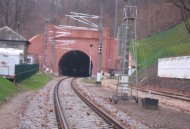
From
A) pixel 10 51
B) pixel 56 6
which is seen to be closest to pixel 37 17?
pixel 56 6

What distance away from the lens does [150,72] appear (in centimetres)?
4969

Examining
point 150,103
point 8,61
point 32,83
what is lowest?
point 150,103

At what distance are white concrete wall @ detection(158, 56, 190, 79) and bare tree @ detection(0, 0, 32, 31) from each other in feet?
63.4

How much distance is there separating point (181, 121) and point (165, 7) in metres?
71.5

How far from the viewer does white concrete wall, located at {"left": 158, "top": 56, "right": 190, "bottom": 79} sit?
3594 cm

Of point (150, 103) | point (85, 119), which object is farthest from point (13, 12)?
point (85, 119)

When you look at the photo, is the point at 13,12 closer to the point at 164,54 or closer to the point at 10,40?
the point at 10,40

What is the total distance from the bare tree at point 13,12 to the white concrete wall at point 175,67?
1932 centimetres

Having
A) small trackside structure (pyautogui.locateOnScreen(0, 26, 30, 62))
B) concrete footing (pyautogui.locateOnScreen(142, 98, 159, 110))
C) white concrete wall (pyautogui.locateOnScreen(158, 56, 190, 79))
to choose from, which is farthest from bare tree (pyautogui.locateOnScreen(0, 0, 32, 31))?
concrete footing (pyautogui.locateOnScreen(142, 98, 159, 110))

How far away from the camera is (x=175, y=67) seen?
38969 mm

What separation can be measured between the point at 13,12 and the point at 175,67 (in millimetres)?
28803

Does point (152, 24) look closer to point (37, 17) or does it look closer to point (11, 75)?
point (37, 17)

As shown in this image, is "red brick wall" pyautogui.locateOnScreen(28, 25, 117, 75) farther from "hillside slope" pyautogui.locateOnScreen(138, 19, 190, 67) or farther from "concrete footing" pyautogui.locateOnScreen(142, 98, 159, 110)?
"concrete footing" pyautogui.locateOnScreen(142, 98, 159, 110)

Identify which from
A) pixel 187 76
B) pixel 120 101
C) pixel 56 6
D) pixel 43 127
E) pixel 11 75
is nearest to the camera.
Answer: pixel 43 127
